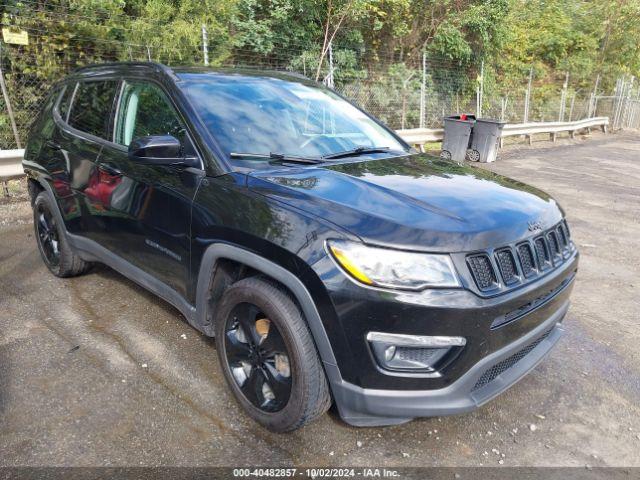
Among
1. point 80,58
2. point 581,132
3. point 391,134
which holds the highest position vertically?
point 80,58

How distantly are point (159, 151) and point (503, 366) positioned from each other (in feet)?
6.78

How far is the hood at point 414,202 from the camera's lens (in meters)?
2.11

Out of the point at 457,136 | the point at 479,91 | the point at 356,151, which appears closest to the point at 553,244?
the point at 356,151

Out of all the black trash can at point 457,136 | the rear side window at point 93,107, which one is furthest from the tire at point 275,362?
the black trash can at point 457,136

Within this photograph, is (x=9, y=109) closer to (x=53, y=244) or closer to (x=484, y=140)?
(x=53, y=244)

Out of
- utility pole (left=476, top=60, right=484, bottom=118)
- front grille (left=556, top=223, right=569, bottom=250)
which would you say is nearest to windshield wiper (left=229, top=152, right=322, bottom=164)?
front grille (left=556, top=223, right=569, bottom=250)

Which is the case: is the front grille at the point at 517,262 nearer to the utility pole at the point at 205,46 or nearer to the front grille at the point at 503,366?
the front grille at the point at 503,366

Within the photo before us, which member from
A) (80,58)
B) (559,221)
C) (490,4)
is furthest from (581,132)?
→ (559,221)

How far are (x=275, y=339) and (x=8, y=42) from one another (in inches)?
280

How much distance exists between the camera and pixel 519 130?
48.1 ft

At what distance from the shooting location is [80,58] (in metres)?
8.10

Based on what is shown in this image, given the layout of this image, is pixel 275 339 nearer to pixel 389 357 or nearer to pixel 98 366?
pixel 389 357

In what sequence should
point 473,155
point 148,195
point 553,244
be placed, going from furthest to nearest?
1. point 473,155
2. point 148,195
3. point 553,244

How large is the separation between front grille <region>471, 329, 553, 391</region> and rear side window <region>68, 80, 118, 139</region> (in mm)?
2896
